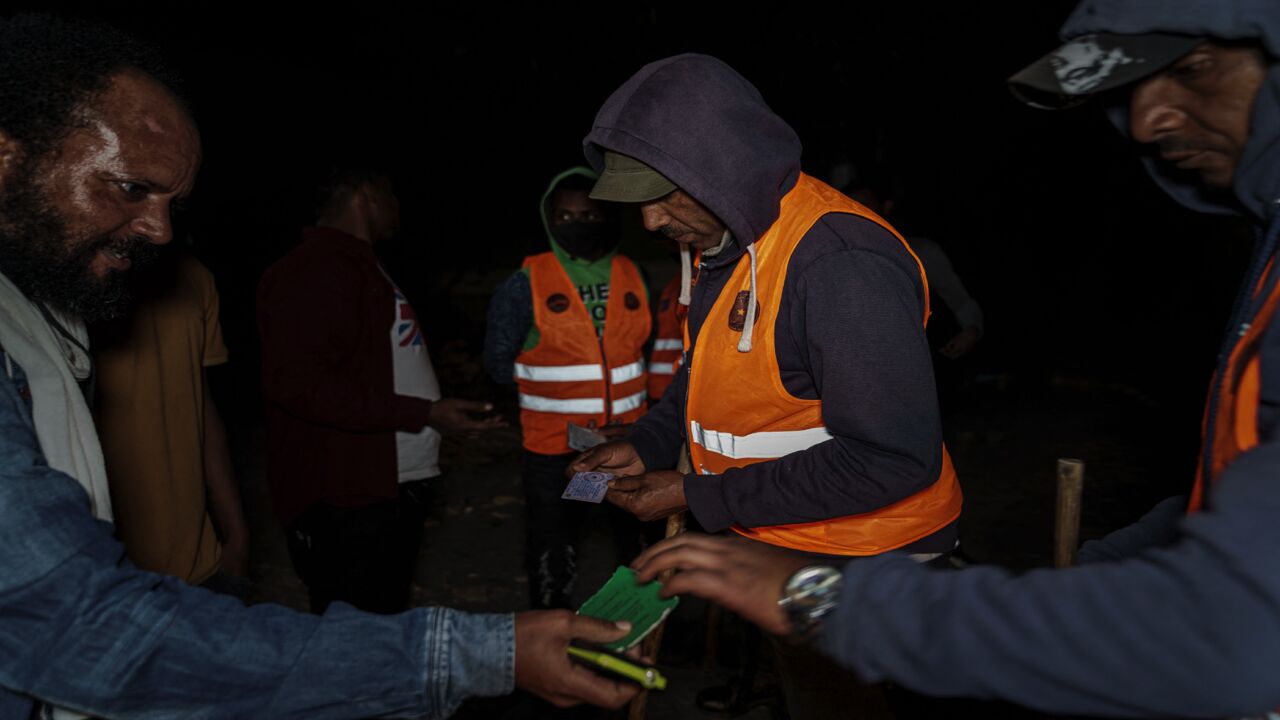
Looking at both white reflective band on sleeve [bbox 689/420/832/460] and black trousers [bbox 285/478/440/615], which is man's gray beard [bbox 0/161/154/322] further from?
black trousers [bbox 285/478/440/615]

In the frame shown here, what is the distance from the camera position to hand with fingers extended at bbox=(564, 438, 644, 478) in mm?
2660

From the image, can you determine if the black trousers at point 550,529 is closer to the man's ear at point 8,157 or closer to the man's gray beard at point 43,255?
the man's gray beard at point 43,255

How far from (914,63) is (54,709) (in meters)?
10.8

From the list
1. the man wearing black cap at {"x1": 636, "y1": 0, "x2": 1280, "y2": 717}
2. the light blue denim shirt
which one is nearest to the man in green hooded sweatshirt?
the man wearing black cap at {"x1": 636, "y1": 0, "x2": 1280, "y2": 717}

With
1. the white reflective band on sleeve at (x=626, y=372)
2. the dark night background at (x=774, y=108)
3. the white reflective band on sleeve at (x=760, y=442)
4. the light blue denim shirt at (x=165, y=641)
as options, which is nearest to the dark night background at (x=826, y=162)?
the dark night background at (x=774, y=108)

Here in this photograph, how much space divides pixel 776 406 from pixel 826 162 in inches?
325

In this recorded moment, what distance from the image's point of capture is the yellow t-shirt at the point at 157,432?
2.30 meters

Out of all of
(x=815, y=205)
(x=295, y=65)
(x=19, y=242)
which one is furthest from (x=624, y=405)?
(x=295, y=65)

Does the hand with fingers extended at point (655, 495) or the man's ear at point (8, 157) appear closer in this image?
the man's ear at point (8, 157)

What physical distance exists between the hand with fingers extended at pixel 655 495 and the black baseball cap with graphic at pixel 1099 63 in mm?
1300

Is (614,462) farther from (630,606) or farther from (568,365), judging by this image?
(568,365)

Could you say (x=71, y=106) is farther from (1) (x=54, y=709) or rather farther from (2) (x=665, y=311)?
(2) (x=665, y=311)

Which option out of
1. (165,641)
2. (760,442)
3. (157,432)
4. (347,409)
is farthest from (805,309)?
(157,432)

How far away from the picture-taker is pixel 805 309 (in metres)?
2.02
